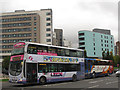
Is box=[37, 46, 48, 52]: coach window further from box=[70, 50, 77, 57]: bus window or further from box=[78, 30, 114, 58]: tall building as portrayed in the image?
box=[78, 30, 114, 58]: tall building

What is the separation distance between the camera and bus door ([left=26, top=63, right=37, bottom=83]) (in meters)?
17.2

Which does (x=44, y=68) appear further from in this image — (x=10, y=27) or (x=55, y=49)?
(x=10, y=27)

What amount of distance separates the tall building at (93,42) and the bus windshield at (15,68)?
6839cm

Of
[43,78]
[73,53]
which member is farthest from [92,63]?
[43,78]

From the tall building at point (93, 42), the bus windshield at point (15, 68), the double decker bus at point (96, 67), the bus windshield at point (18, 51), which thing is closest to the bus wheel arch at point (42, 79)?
the bus windshield at point (15, 68)

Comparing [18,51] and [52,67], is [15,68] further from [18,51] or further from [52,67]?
[52,67]

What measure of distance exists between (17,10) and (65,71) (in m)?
74.7

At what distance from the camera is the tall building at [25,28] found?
80.6 m

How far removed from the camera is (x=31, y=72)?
57.6 feet

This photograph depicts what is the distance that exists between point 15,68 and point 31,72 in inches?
66.9

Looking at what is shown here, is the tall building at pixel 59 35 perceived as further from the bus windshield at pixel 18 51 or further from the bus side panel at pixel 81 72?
the bus windshield at pixel 18 51

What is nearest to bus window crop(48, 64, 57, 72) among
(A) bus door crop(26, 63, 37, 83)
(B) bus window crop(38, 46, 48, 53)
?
(B) bus window crop(38, 46, 48, 53)

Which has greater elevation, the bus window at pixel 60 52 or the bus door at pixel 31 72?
the bus window at pixel 60 52

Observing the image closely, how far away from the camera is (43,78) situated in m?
18.9
